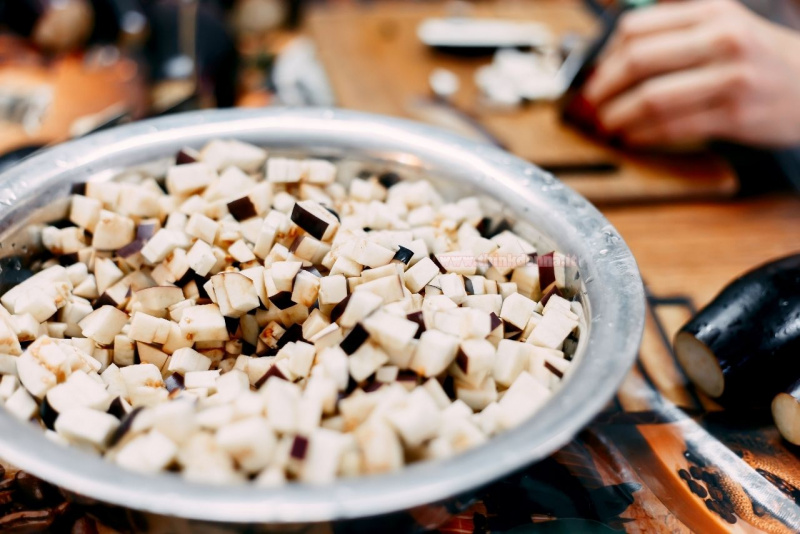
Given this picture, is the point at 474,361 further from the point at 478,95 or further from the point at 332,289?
the point at 478,95

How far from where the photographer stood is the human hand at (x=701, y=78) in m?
1.63

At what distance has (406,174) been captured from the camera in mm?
1145

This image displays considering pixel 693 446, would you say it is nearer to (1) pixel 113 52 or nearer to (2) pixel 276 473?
(2) pixel 276 473

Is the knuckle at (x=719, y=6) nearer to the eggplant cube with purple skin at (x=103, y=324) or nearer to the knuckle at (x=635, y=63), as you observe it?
the knuckle at (x=635, y=63)

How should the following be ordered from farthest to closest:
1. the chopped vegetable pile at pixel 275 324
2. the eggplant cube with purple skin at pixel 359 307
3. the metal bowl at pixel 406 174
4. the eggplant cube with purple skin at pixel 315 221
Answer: the eggplant cube with purple skin at pixel 315 221
the eggplant cube with purple skin at pixel 359 307
the chopped vegetable pile at pixel 275 324
the metal bowl at pixel 406 174

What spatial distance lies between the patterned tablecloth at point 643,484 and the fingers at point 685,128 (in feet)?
2.85

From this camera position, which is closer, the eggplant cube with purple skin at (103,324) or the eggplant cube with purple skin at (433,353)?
the eggplant cube with purple skin at (433,353)

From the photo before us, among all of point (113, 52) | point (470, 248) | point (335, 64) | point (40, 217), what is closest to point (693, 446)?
point (470, 248)

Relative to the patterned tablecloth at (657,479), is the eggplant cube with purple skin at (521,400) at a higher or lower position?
higher

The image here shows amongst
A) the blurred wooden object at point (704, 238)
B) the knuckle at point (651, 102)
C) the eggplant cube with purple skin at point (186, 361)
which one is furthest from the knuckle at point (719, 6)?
the eggplant cube with purple skin at point (186, 361)

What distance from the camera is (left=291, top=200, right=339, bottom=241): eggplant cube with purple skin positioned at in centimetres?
92

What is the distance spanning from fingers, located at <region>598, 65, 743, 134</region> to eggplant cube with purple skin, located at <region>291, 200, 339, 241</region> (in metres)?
1.12

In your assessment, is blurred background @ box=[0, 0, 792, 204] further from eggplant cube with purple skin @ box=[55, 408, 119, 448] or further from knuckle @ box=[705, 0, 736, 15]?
eggplant cube with purple skin @ box=[55, 408, 119, 448]

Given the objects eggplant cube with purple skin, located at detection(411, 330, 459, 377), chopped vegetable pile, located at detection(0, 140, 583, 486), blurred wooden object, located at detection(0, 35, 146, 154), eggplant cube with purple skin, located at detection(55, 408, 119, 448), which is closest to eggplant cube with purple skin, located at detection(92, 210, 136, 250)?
chopped vegetable pile, located at detection(0, 140, 583, 486)
